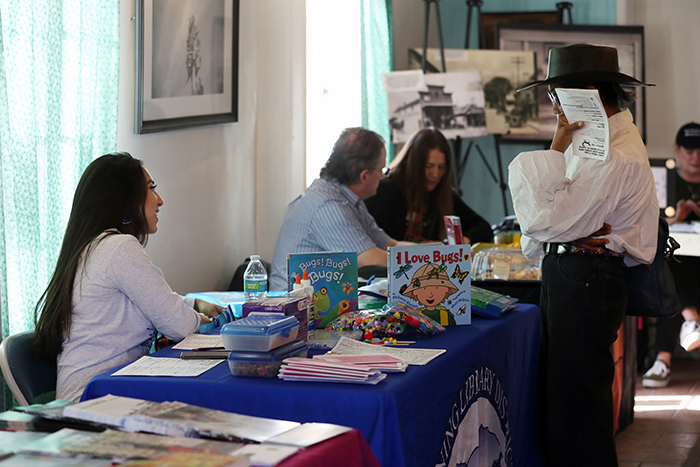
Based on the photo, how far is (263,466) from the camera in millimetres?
981

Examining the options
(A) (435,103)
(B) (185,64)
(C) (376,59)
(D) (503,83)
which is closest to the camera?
(B) (185,64)

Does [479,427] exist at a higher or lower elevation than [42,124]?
lower

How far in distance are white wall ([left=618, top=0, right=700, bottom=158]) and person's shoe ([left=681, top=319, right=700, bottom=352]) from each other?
8.03 feet

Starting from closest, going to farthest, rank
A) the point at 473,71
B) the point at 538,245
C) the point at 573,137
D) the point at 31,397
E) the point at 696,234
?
1. the point at 31,397
2. the point at 573,137
3. the point at 538,245
4. the point at 696,234
5. the point at 473,71

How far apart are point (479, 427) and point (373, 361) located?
52 centimetres

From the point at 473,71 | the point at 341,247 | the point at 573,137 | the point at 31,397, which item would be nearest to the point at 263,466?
the point at 31,397

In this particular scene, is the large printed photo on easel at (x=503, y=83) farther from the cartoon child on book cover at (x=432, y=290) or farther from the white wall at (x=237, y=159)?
the cartoon child on book cover at (x=432, y=290)

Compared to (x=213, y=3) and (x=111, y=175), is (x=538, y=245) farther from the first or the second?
(x=213, y=3)

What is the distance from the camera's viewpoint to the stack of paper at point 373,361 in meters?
1.54

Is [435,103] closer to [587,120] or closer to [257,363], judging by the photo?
[587,120]

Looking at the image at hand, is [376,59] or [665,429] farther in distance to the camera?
[376,59]

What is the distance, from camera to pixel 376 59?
211 inches

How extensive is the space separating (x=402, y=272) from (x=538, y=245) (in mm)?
620

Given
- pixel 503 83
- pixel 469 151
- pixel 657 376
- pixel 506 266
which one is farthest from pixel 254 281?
pixel 469 151
